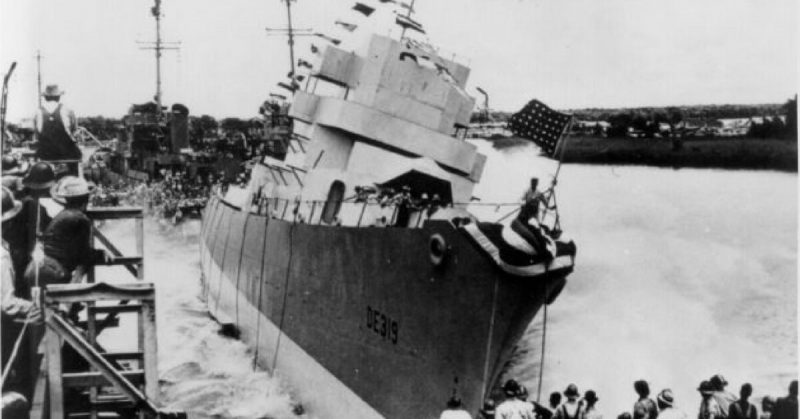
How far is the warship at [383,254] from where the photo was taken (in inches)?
321

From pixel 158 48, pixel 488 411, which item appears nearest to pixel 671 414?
pixel 488 411

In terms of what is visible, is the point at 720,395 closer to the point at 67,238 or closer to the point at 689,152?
the point at 67,238

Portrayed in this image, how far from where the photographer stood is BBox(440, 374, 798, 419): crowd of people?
625 centimetres

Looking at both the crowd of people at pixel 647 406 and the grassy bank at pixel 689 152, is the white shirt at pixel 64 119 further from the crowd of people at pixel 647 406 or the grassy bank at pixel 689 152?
the grassy bank at pixel 689 152

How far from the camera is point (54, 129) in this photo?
830cm

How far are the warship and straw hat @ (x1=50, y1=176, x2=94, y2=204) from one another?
392cm

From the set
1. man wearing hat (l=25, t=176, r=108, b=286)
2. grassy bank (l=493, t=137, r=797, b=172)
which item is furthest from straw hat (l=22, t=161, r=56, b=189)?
grassy bank (l=493, t=137, r=797, b=172)

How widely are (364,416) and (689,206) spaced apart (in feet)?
69.0

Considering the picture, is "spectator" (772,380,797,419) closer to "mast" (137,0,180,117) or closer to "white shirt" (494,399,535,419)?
"white shirt" (494,399,535,419)

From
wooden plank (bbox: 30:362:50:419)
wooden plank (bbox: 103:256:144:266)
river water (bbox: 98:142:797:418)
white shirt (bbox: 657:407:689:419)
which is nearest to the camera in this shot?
wooden plank (bbox: 30:362:50:419)

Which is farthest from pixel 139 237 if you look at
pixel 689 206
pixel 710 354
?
pixel 689 206

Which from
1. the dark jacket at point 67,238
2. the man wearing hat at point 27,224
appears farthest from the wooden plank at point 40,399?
the dark jacket at point 67,238

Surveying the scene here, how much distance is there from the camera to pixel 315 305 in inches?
458

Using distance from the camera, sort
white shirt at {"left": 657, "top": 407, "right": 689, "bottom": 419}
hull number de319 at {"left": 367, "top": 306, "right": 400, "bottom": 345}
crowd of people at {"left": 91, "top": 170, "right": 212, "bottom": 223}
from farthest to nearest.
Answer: crowd of people at {"left": 91, "top": 170, "right": 212, "bottom": 223}
hull number de319 at {"left": 367, "top": 306, "right": 400, "bottom": 345}
white shirt at {"left": 657, "top": 407, "right": 689, "bottom": 419}
